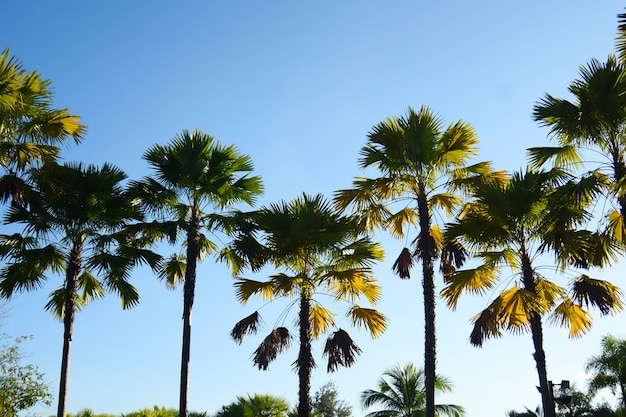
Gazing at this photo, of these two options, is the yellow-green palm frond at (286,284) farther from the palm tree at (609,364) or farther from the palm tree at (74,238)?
the palm tree at (609,364)

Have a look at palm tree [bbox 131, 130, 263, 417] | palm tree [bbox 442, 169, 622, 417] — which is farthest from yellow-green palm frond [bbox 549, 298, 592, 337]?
palm tree [bbox 131, 130, 263, 417]

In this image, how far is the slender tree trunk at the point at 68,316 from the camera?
1640cm

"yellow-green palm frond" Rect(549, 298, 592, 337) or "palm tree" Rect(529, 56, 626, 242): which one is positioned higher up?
"palm tree" Rect(529, 56, 626, 242)

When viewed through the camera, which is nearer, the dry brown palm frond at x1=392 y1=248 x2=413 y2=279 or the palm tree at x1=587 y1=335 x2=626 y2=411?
the dry brown palm frond at x1=392 y1=248 x2=413 y2=279

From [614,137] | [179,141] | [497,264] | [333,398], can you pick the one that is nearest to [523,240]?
[497,264]

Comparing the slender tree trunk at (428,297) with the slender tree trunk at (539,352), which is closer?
the slender tree trunk at (539,352)

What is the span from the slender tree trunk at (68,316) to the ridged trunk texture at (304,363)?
18.3 feet

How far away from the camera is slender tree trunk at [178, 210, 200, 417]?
1681 centimetres

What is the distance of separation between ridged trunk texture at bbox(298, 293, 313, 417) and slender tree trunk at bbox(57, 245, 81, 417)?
5574 mm

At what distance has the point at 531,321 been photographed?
1500 centimetres

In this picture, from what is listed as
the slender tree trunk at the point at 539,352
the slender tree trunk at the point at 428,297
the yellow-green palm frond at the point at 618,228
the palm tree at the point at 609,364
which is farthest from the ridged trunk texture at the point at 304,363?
the palm tree at the point at 609,364

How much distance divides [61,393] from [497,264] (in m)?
10.7

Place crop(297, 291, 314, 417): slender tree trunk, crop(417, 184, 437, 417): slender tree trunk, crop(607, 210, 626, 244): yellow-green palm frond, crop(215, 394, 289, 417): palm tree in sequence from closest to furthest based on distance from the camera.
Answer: crop(607, 210, 626, 244): yellow-green palm frond → crop(417, 184, 437, 417): slender tree trunk → crop(297, 291, 314, 417): slender tree trunk → crop(215, 394, 289, 417): palm tree

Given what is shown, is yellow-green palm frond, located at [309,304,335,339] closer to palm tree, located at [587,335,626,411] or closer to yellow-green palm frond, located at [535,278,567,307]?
yellow-green palm frond, located at [535,278,567,307]
